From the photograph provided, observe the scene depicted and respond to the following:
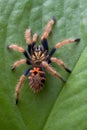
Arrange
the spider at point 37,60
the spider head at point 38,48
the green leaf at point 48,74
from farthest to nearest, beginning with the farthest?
the spider head at point 38,48 → the spider at point 37,60 → the green leaf at point 48,74

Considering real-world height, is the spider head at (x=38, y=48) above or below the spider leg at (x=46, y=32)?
below

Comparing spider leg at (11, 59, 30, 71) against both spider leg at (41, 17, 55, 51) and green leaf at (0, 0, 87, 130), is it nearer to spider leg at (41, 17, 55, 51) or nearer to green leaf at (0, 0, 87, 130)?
green leaf at (0, 0, 87, 130)

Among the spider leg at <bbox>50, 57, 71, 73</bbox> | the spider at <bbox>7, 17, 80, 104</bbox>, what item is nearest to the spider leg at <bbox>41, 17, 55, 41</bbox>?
the spider at <bbox>7, 17, 80, 104</bbox>

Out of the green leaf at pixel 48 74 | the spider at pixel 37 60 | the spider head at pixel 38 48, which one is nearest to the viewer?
the green leaf at pixel 48 74

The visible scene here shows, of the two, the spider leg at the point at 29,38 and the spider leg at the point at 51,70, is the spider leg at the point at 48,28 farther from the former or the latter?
the spider leg at the point at 51,70

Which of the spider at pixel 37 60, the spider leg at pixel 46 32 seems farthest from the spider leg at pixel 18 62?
the spider leg at pixel 46 32

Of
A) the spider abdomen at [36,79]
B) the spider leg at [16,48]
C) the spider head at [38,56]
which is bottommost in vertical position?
the spider abdomen at [36,79]

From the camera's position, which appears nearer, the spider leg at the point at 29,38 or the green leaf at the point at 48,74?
the green leaf at the point at 48,74

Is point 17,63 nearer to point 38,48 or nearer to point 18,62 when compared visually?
point 18,62

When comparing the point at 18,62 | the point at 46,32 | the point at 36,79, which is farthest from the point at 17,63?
the point at 46,32
